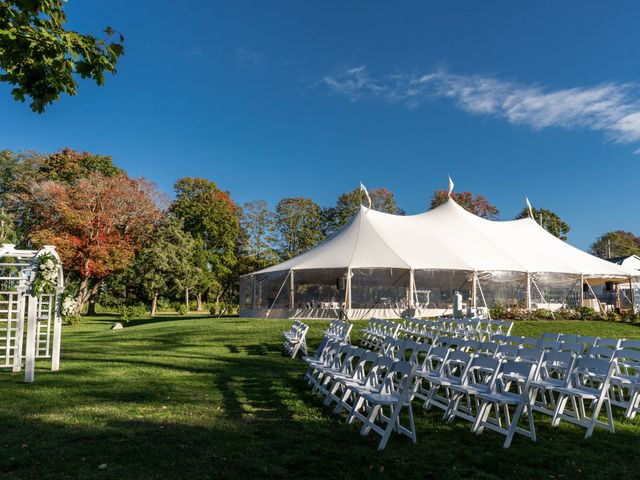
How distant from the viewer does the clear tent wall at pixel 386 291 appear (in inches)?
755

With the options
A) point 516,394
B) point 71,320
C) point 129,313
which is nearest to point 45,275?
point 516,394

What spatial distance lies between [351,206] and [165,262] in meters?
18.6

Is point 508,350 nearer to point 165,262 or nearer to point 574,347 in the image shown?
point 574,347

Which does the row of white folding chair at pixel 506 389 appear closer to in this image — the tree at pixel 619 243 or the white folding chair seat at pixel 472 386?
the white folding chair seat at pixel 472 386

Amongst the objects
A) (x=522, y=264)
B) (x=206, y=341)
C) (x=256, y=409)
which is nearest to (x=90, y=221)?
(x=206, y=341)

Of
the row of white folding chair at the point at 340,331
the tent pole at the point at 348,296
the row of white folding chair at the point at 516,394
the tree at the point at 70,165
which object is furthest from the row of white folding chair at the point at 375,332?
the tree at the point at 70,165

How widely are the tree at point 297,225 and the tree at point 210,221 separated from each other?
404 centimetres

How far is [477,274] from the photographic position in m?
20.3

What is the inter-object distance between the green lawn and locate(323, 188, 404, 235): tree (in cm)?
3506

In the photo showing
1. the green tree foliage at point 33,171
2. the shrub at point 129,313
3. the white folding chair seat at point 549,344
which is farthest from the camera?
the green tree foliage at point 33,171

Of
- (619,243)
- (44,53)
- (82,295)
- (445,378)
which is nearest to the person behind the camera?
(44,53)

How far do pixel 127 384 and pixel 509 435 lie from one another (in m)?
5.29

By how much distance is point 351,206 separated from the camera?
142 feet

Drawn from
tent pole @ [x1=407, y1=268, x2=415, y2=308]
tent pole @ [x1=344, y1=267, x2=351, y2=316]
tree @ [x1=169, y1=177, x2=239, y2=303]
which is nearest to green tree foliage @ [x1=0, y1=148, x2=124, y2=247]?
tree @ [x1=169, y1=177, x2=239, y2=303]
